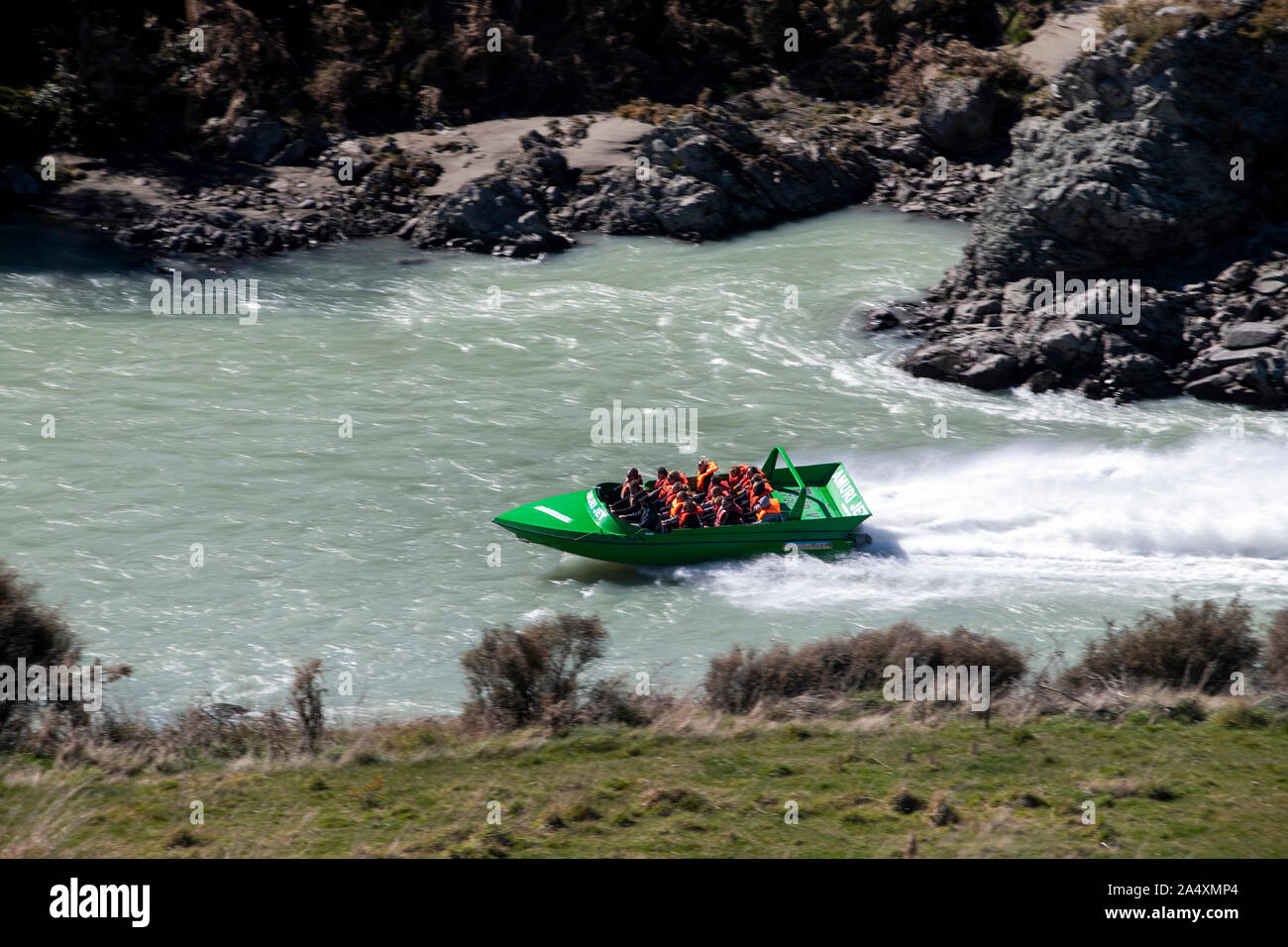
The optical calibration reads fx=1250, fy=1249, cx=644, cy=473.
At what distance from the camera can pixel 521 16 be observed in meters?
58.0

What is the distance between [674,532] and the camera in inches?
858

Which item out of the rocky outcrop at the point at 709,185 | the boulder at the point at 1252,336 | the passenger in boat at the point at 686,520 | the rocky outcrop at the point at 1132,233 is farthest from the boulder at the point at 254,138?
the boulder at the point at 1252,336

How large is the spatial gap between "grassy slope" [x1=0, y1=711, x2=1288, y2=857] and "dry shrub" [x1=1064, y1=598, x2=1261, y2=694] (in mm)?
1613

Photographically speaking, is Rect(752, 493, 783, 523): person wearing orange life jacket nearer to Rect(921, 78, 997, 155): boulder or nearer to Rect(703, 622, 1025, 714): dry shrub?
Rect(703, 622, 1025, 714): dry shrub

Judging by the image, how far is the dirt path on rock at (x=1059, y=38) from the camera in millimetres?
54719

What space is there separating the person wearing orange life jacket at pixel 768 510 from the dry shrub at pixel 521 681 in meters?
6.50

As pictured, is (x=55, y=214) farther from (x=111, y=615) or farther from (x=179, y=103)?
(x=111, y=615)

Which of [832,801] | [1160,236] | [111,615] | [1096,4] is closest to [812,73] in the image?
[1096,4]

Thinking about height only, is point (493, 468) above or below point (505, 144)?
below

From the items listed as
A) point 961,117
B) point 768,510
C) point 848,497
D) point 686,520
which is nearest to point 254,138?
point 961,117

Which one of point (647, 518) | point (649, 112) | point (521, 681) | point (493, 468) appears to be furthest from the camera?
point (649, 112)

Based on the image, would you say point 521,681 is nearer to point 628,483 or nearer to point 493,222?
point 628,483

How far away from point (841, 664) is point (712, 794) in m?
4.82

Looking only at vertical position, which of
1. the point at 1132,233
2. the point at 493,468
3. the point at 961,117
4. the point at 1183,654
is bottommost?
the point at 1183,654
